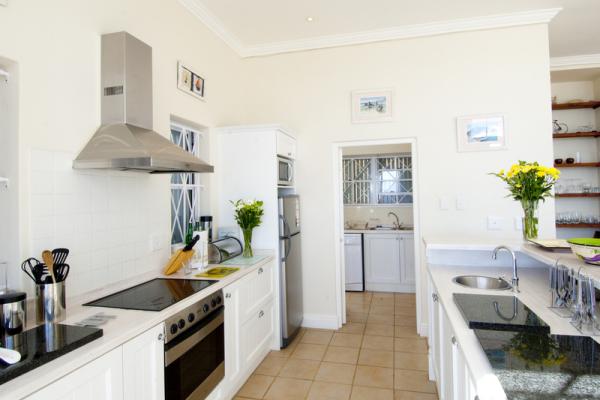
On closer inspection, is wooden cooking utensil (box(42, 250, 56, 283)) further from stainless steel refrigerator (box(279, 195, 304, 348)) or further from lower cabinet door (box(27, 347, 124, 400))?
stainless steel refrigerator (box(279, 195, 304, 348))

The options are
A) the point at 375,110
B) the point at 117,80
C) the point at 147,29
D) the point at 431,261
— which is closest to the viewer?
the point at 117,80

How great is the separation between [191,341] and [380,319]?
2.76 m

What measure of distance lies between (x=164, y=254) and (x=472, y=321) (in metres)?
2.16

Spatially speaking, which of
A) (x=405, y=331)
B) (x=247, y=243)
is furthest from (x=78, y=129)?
(x=405, y=331)

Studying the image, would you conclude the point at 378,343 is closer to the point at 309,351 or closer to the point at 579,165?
the point at 309,351

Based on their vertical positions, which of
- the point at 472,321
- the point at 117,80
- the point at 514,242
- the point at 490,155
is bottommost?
the point at 472,321

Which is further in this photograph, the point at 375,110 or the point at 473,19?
the point at 375,110

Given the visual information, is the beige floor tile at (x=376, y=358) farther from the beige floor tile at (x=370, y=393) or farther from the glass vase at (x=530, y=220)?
the glass vase at (x=530, y=220)

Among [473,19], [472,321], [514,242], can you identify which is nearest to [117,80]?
[472,321]

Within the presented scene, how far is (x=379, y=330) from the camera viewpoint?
12.8 ft

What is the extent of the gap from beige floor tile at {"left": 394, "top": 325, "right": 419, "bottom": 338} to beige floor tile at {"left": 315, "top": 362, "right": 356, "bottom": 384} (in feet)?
2.91

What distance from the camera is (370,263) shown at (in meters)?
5.32

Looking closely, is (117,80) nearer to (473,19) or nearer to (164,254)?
(164,254)

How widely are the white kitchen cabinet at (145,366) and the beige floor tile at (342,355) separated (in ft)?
6.01
